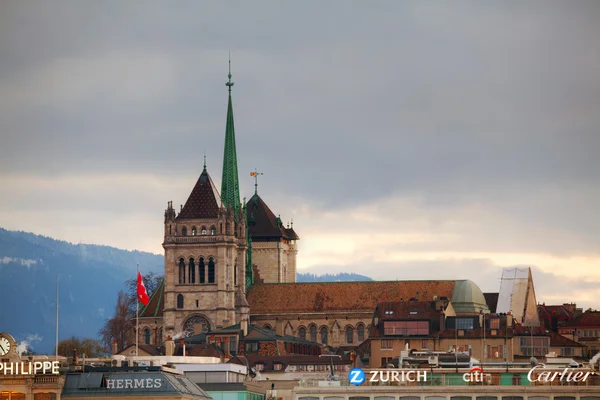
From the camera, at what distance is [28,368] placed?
111 metres

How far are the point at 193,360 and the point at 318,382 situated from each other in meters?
46.0

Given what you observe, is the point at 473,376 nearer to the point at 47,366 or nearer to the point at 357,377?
the point at 357,377

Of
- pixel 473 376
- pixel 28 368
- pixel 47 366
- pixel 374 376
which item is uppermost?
pixel 374 376

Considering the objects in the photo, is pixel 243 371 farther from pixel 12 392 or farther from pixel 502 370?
pixel 12 392

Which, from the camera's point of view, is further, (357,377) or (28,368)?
(357,377)

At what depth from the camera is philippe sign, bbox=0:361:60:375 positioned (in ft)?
363

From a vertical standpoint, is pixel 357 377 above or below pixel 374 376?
below

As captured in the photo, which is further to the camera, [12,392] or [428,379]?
[428,379]

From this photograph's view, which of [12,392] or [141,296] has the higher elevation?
[141,296]

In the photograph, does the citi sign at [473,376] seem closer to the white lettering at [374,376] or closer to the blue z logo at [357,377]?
the white lettering at [374,376]

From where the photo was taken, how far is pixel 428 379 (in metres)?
124

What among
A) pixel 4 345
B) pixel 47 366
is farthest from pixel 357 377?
pixel 4 345

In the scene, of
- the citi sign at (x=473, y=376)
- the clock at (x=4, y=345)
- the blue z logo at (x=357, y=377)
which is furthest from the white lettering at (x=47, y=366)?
the citi sign at (x=473, y=376)

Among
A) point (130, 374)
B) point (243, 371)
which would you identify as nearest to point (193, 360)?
point (243, 371)
